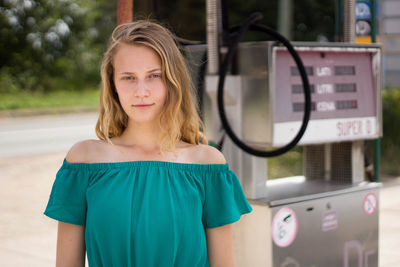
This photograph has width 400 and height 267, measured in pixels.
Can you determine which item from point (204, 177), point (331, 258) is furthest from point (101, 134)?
point (331, 258)

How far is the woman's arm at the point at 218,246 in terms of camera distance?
1999 millimetres

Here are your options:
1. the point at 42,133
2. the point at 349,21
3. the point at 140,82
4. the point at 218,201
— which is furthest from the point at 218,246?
the point at 42,133

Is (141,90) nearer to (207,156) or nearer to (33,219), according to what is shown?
(207,156)

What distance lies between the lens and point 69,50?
31.2 meters

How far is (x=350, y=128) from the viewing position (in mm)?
3961

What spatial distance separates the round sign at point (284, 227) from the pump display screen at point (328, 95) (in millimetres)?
424

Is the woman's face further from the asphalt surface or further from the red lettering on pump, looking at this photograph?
the asphalt surface

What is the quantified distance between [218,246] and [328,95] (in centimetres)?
210

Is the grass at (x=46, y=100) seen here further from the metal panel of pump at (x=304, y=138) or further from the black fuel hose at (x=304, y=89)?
the black fuel hose at (x=304, y=89)

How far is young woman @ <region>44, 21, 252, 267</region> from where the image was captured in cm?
185

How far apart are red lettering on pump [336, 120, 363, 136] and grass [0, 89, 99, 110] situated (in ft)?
66.5

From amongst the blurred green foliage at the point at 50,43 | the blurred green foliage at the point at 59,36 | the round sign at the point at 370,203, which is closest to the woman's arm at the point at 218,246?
the round sign at the point at 370,203

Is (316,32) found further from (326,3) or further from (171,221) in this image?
(171,221)

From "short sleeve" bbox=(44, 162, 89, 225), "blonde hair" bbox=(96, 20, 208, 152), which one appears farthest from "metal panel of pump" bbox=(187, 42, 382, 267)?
"short sleeve" bbox=(44, 162, 89, 225)
